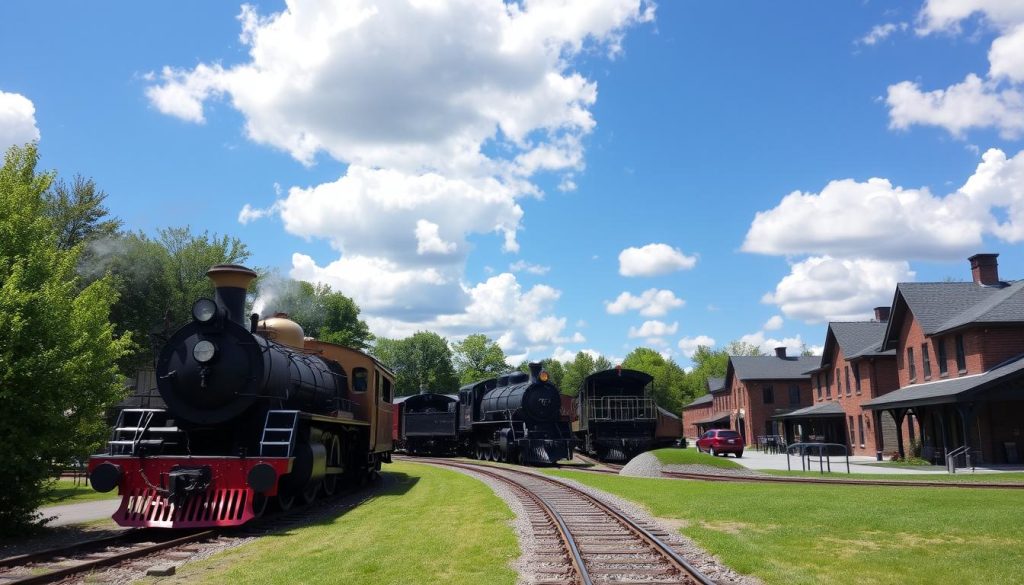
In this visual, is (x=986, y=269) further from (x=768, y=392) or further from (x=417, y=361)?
(x=417, y=361)

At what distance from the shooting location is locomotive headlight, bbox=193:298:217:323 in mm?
11953

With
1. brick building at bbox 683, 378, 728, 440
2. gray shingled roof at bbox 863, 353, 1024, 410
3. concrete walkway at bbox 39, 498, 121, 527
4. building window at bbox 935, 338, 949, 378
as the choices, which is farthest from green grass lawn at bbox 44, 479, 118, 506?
brick building at bbox 683, 378, 728, 440

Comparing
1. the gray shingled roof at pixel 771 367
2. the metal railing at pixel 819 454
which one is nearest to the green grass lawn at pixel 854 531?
the metal railing at pixel 819 454

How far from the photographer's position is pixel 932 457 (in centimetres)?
2697

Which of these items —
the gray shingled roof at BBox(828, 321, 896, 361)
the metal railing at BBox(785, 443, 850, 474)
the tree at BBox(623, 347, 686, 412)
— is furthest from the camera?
the tree at BBox(623, 347, 686, 412)

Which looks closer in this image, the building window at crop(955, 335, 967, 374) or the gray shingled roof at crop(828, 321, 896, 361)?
the building window at crop(955, 335, 967, 374)

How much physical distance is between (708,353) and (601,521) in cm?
10969

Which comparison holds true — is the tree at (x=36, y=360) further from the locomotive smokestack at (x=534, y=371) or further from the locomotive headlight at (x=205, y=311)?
the locomotive smokestack at (x=534, y=371)

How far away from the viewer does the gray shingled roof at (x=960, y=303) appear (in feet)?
82.4

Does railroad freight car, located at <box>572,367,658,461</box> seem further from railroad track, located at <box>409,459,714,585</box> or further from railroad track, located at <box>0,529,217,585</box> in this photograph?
railroad track, located at <box>0,529,217,585</box>

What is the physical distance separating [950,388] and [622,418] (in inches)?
443

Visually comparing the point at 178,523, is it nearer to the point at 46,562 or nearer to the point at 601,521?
the point at 46,562

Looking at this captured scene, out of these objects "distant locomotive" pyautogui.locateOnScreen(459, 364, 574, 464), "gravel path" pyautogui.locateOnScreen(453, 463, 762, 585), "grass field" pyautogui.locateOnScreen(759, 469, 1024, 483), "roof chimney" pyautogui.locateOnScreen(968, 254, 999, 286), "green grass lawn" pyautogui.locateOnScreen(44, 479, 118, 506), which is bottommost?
"gravel path" pyautogui.locateOnScreen(453, 463, 762, 585)

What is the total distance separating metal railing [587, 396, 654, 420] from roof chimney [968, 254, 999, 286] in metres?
14.7
